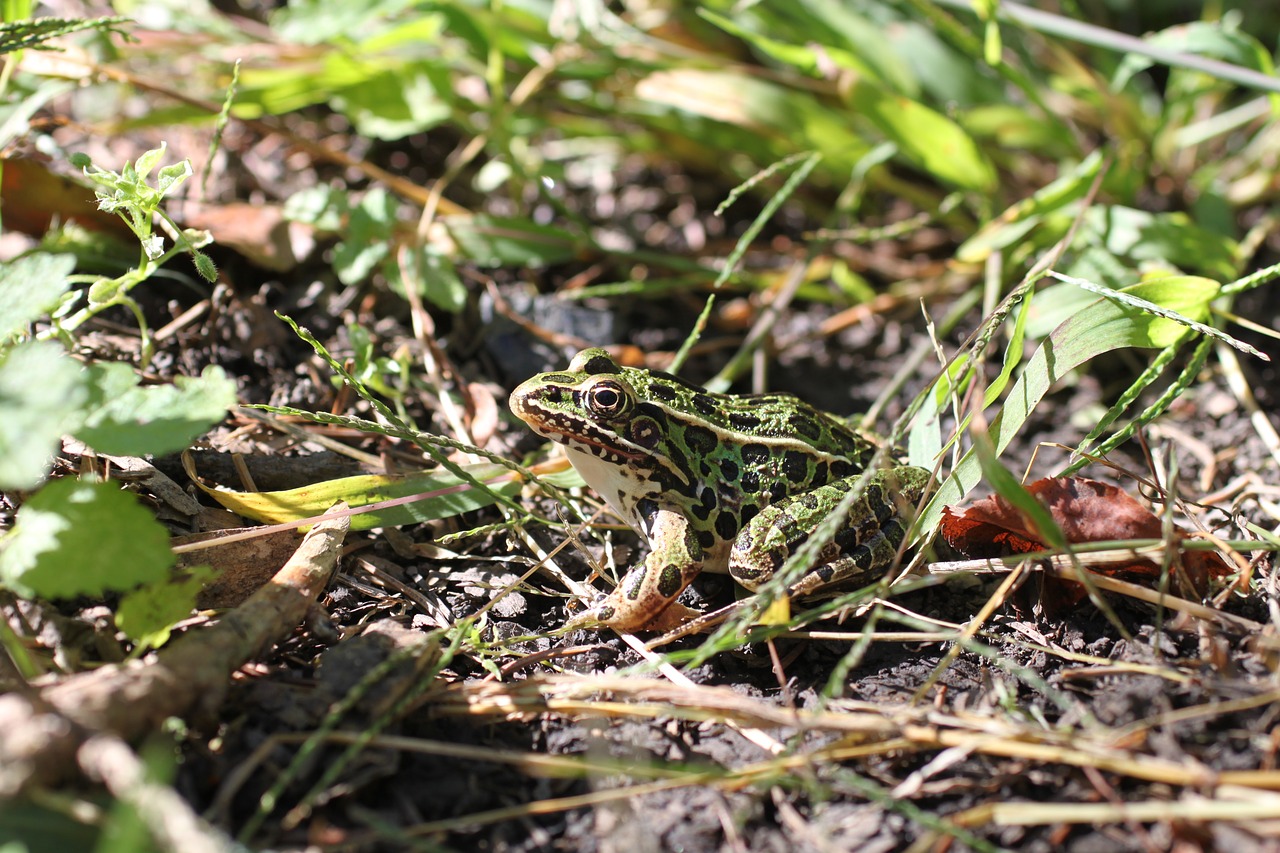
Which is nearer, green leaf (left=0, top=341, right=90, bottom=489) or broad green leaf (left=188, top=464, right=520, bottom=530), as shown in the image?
green leaf (left=0, top=341, right=90, bottom=489)

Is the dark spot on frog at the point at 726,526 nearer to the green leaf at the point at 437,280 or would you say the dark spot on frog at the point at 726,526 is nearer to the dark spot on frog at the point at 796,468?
the dark spot on frog at the point at 796,468

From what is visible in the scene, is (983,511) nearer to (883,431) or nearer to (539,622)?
(883,431)

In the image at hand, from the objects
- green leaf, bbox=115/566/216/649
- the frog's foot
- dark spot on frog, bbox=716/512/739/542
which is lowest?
the frog's foot

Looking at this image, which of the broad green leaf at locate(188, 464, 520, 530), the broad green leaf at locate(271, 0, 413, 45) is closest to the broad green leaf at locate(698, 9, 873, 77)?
the broad green leaf at locate(271, 0, 413, 45)

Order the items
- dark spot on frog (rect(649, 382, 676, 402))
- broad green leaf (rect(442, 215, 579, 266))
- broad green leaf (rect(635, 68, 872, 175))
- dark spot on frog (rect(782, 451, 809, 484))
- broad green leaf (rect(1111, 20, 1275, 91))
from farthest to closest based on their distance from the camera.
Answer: broad green leaf (rect(635, 68, 872, 175))
broad green leaf (rect(442, 215, 579, 266))
broad green leaf (rect(1111, 20, 1275, 91))
dark spot on frog (rect(649, 382, 676, 402))
dark spot on frog (rect(782, 451, 809, 484))

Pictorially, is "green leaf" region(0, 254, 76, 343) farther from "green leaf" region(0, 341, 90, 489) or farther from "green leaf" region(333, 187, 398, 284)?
"green leaf" region(333, 187, 398, 284)

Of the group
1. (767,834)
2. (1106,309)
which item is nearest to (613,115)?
(1106,309)

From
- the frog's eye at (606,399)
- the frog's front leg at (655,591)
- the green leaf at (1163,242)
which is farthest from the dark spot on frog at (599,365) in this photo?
the green leaf at (1163,242)
